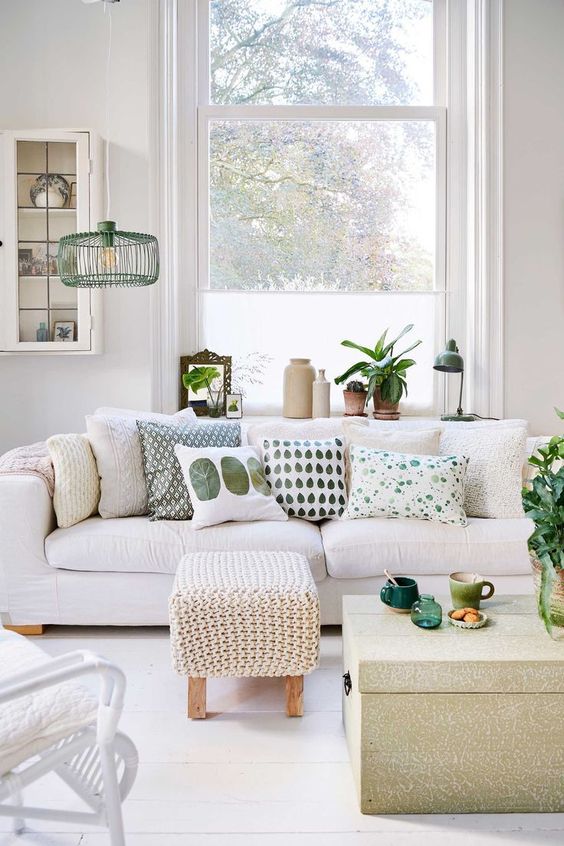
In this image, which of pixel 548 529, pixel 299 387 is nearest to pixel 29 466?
pixel 299 387

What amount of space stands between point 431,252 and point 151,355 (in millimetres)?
1647

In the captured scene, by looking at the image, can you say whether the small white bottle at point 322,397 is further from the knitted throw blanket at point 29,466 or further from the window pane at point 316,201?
the knitted throw blanket at point 29,466

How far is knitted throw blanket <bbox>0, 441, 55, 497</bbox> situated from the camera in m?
3.15

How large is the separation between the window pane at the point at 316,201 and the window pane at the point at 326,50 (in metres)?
0.18

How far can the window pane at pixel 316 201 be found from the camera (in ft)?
14.5

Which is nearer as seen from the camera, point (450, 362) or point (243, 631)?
point (243, 631)

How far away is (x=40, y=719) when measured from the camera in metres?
1.59

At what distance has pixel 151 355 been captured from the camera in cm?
415

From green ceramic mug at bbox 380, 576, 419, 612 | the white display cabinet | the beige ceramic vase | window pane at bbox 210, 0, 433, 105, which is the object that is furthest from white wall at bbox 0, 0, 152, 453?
green ceramic mug at bbox 380, 576, 419, 612

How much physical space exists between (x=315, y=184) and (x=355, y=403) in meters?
1.25

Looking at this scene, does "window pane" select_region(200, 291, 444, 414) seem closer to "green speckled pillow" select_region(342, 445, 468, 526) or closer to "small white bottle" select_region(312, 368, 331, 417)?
"small white bottle" select_region(312, 368, 331, 417)

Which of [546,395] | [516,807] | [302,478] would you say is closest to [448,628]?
[516,807]

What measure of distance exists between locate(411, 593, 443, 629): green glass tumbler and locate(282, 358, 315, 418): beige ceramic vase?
204 cm

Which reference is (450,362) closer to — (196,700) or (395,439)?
(395,439)
